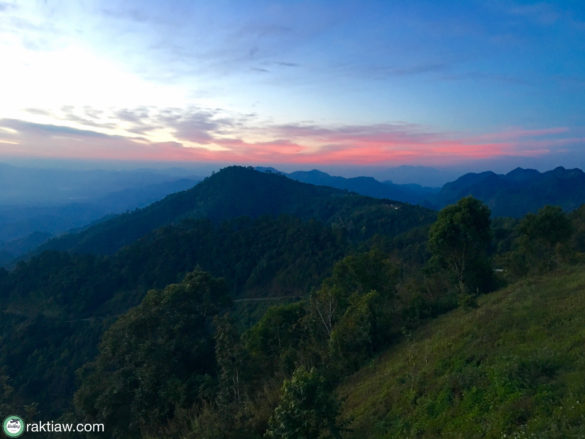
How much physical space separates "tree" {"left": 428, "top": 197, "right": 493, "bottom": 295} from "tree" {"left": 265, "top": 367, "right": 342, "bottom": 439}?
1380 centimetres

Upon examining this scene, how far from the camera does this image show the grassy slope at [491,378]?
6414 millimetres

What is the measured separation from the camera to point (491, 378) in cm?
786

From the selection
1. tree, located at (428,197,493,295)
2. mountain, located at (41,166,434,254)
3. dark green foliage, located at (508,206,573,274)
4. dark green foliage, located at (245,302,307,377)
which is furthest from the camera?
mountain, located at (41,166,434,254)

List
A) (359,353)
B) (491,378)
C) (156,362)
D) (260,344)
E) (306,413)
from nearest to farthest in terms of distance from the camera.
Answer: (306,413) → (491,378) → (359,353) → (156,362) → (260,344)

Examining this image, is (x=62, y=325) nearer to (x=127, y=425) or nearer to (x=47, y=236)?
(x=127, y=425)

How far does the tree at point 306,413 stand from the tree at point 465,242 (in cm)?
1380

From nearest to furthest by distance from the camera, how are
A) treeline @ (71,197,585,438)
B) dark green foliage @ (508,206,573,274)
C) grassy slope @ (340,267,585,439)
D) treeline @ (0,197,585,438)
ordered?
grassy slope @ (340,267,585,439)
treeline @ (0,197,585,438)
treeline @ (71,197,585,438)
dark green foliage @ (508,206,573,274)

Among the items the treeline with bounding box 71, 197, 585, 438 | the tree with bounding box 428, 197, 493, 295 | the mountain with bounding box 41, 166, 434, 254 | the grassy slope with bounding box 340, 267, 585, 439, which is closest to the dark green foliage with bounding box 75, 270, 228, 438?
the treeline with bounding box 71, 197, 585, 438

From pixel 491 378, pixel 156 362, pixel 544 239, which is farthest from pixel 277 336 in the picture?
pixel 544 239

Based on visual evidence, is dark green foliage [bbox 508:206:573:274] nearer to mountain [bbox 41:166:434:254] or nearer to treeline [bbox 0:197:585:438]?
treeline [bbox 0:197:585:438]

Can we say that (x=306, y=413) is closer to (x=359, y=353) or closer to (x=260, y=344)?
(x=359, y=353)

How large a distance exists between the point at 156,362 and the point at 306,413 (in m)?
11.6

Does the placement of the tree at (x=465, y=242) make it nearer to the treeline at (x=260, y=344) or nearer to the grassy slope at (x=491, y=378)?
the treeline at (x=260, y=344)

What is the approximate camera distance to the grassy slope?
6414 mm
